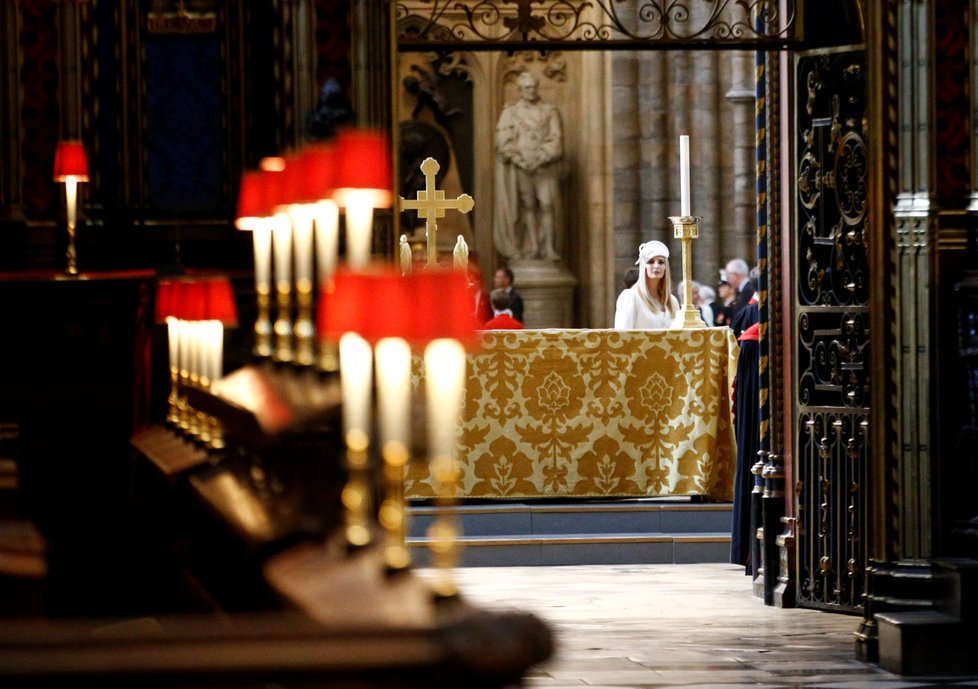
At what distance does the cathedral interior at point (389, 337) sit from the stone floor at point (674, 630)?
20 centimetres

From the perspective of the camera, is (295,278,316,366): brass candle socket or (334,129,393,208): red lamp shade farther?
(295,278,316,366): brass candle socket

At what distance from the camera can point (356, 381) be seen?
12.8 ft

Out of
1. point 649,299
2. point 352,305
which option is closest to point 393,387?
point 352,305

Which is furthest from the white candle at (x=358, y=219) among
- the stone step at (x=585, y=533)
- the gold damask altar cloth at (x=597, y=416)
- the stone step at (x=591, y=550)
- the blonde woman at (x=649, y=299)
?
the blonde woman at (x=649, y=299)

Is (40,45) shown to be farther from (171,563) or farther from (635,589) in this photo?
(635,589)

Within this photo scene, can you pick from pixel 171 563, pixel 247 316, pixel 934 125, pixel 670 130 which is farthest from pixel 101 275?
pixel 670 130

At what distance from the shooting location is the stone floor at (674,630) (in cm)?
680

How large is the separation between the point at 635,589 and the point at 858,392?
1840mm

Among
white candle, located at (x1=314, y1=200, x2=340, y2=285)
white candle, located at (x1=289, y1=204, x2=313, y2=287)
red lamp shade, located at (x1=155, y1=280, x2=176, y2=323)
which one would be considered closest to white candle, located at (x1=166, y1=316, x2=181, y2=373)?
red lamp shade, located at (x1=155, y1=280, x2=176, y2=323)

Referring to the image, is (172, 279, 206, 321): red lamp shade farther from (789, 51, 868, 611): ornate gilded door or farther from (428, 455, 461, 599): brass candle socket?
(789, 51, 868, 611): ornate gilded door

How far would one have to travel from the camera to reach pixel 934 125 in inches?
283

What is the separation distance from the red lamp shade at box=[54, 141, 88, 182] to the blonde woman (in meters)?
5.22

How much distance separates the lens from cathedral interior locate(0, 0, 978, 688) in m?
4.34

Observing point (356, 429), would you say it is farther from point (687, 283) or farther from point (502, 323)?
point (687, 283)
